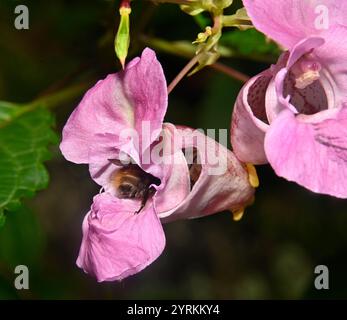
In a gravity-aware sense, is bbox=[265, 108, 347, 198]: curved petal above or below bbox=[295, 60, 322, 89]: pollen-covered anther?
below

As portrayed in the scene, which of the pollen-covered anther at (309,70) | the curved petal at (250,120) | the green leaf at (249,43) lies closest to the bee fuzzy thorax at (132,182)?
the curved petal at (250,120)

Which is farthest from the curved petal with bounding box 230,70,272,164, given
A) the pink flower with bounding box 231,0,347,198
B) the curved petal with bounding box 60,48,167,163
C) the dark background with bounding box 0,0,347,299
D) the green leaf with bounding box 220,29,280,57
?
the green leaf with bounding box 220,29,280,57

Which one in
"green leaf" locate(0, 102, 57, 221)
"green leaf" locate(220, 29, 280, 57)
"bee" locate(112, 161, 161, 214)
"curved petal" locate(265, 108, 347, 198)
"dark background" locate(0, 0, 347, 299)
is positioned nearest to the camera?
"curved petal" locate(265, 108, 347, 198)

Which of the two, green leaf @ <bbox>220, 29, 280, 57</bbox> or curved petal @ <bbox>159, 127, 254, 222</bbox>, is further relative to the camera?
green leaf @ <bbox>220, 29, 280, 57</bbox>

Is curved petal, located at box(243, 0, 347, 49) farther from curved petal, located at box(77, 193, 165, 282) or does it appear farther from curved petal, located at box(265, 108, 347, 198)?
curved petal, located at box(77, 193, 165, 282)

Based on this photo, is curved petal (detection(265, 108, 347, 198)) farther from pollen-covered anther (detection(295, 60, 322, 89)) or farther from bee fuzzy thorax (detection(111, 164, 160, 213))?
bee fuzzy thorax (detection(111, 164, 160, 213))

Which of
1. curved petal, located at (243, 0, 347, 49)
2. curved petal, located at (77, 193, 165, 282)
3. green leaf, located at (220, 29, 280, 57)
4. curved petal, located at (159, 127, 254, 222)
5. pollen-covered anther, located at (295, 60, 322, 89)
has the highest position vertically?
green leaf, located at (220, 29, 280, 57)

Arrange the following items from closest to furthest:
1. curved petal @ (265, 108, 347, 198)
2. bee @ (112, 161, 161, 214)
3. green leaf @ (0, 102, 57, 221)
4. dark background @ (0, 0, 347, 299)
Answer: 1. curved petal @ (265, 108, 347, 198)
2. bee @ (112, 161, 161, 214)
3. green leaf @ (0, 102, 57, 221)
4. dark background @ (0, 0, 347, 299)
